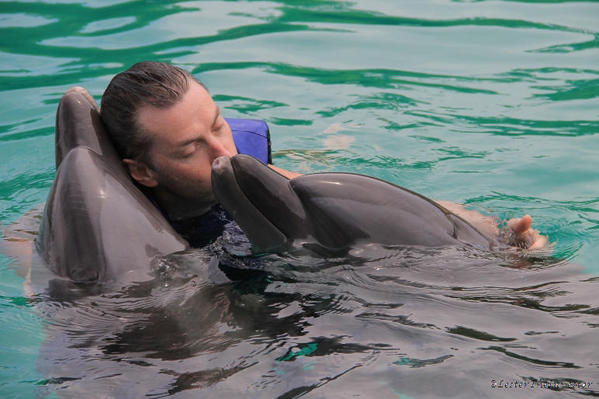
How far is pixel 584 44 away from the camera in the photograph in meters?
9.52

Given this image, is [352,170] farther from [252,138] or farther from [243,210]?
[243,210]

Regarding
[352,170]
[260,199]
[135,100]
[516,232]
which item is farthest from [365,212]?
[352,170]

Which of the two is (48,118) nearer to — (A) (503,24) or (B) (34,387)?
(B) (34,387)

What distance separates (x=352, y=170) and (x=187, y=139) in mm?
2307

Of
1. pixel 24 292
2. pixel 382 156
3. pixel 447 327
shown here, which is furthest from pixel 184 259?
pixel 382 156

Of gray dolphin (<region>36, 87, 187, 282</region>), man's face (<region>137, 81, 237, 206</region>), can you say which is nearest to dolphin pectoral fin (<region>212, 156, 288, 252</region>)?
gray dolphin (<region>36, 87, 187, 282</region>)

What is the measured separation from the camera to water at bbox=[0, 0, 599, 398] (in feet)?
11.5

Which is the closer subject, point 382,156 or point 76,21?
point 382,156

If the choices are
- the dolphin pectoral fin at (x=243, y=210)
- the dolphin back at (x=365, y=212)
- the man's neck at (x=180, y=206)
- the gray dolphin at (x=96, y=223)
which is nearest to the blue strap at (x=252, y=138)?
the man's neck at (x=180, y=206)

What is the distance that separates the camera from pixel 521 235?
450 cm

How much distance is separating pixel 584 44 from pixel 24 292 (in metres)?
7.50

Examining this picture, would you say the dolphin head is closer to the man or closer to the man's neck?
the man

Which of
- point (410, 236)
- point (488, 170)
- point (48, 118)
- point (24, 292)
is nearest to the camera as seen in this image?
point (410, 236)

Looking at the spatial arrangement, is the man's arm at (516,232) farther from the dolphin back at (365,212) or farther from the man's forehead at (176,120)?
the man's forehead at (176,120)
